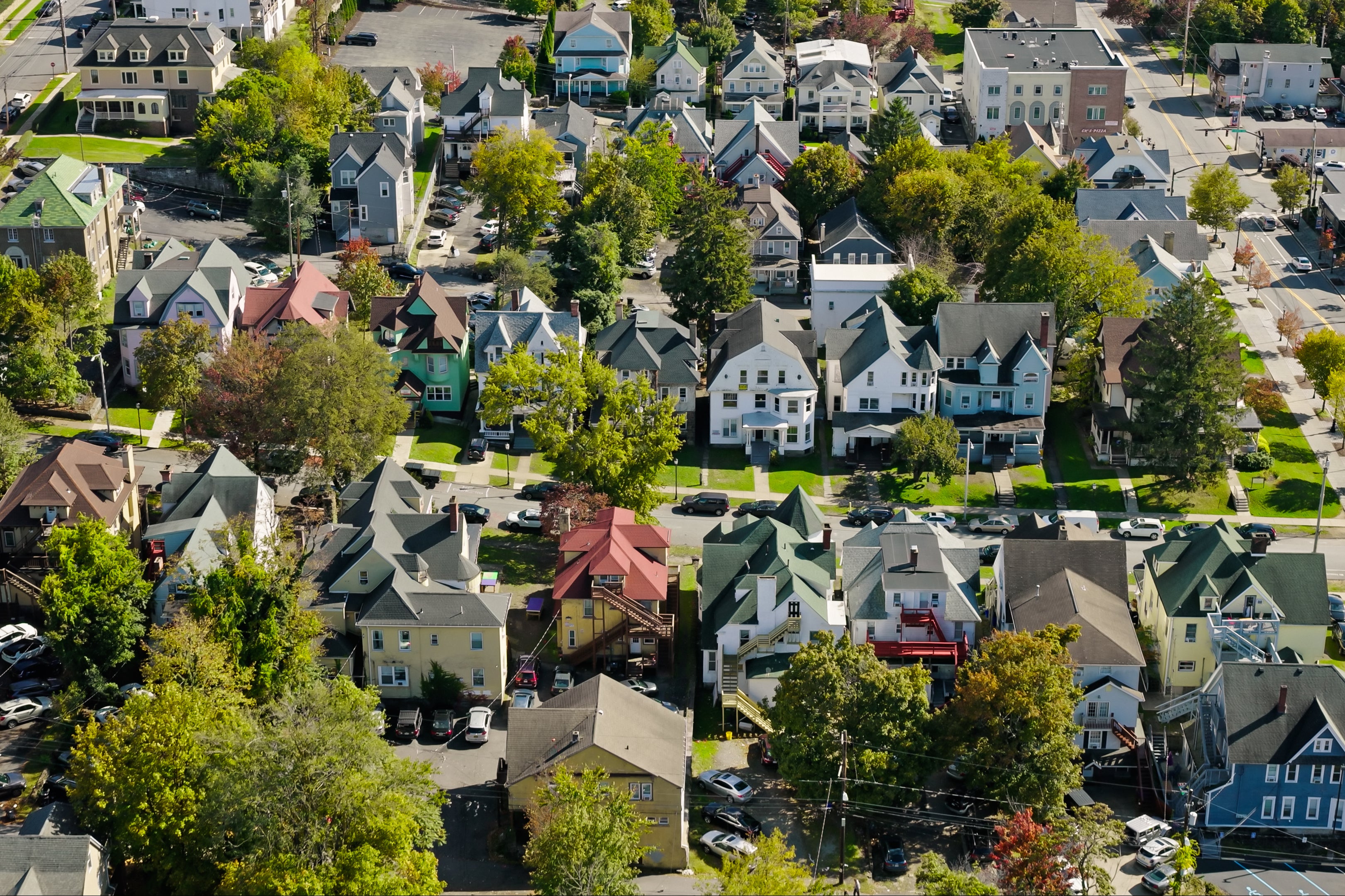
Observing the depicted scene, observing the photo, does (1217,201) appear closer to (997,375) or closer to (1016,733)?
(997,375)

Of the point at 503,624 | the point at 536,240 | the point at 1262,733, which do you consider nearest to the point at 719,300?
the point at 536,240

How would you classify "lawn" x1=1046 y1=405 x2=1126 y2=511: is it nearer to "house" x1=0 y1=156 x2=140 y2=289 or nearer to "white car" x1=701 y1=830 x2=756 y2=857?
"white car" x1=701 y1=830 x2=756 y2=857

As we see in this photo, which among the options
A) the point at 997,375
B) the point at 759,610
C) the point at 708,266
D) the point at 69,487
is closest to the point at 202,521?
the point at 69,487

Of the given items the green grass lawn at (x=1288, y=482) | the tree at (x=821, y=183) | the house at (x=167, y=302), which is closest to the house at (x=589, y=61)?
the tree at (x=821, y=183)

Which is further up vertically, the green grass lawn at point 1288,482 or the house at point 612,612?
the house at point 612,612

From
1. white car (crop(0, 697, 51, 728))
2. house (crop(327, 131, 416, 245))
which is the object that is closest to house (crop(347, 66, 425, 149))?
house (crop(327, 131, 416, 245))

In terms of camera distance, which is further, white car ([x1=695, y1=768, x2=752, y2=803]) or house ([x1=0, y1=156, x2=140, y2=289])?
house ([x1=0, y1=156, x2=140, y2=289])

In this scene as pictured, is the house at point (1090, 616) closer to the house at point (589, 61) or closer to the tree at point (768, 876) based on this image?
the tree at point (768, 876)
